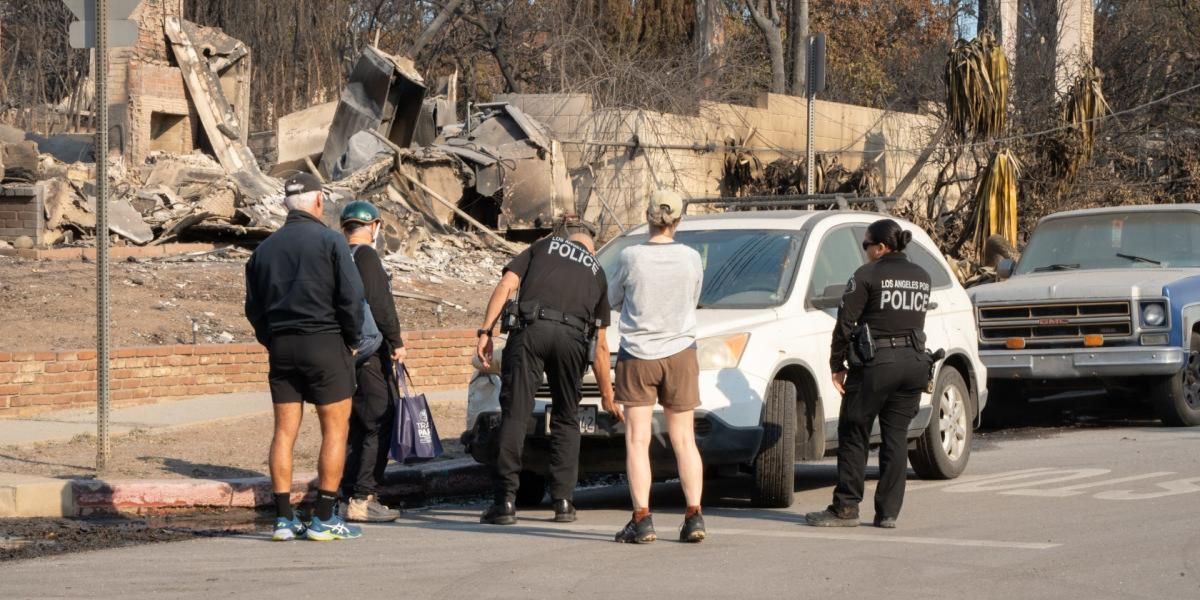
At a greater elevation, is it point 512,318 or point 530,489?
point 512,318

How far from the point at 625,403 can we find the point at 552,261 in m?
1.07

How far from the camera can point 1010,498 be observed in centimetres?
933

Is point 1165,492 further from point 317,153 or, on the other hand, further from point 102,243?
point 317,153

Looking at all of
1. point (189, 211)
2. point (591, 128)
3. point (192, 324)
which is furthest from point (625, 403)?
point (591, 128)

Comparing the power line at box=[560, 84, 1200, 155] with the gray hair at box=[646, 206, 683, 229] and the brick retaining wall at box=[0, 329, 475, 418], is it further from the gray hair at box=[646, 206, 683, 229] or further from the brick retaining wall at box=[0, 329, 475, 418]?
the gray hair at box=[646, 206, 683, 229]

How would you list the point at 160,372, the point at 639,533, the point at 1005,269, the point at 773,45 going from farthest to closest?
the point at 773,45 < the point at 1005,269 < the point at 160,372 < the point at 639,533

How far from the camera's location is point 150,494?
9297 millimetres

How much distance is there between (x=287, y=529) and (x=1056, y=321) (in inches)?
309

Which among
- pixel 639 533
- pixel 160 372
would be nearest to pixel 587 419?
pixel 639 533

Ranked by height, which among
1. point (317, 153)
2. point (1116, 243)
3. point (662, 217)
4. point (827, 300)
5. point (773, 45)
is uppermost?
point (773, 45)

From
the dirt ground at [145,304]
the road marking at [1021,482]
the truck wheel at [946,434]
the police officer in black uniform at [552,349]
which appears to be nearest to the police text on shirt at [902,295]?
the police officer in black uniform at [552,349]

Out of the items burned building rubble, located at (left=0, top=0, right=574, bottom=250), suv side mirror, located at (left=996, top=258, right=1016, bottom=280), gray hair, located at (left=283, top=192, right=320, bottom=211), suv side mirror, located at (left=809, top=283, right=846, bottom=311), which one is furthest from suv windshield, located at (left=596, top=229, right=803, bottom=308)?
burned building rubble, located at (left=0, top=0, right=574, bottom=250)

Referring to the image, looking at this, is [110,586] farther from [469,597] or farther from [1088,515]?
[1088,515]

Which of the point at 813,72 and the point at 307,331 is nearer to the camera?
the point at 307,331
